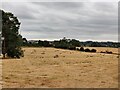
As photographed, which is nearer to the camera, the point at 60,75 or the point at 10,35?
the point at 60,75

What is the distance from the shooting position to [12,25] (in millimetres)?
55594

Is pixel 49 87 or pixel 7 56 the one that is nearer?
pixel 49 87

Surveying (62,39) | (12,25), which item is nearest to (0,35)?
(12,25)

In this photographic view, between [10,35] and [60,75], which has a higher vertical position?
[10,35]

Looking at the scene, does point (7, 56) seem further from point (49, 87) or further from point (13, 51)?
point (49, 87)

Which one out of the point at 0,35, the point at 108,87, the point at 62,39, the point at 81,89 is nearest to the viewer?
the point at 81,89

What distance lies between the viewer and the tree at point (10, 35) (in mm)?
54719

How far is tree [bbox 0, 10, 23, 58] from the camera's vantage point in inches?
2154

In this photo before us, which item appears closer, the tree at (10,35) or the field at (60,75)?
the field at (60,75)

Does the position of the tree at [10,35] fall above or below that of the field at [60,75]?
above

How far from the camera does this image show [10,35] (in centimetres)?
5475

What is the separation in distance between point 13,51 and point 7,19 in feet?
18.3

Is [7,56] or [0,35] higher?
[0,35]

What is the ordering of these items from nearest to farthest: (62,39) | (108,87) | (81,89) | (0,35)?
1. (81,89)
2. (108,87)
3. (0,35)
4. (62,39)
